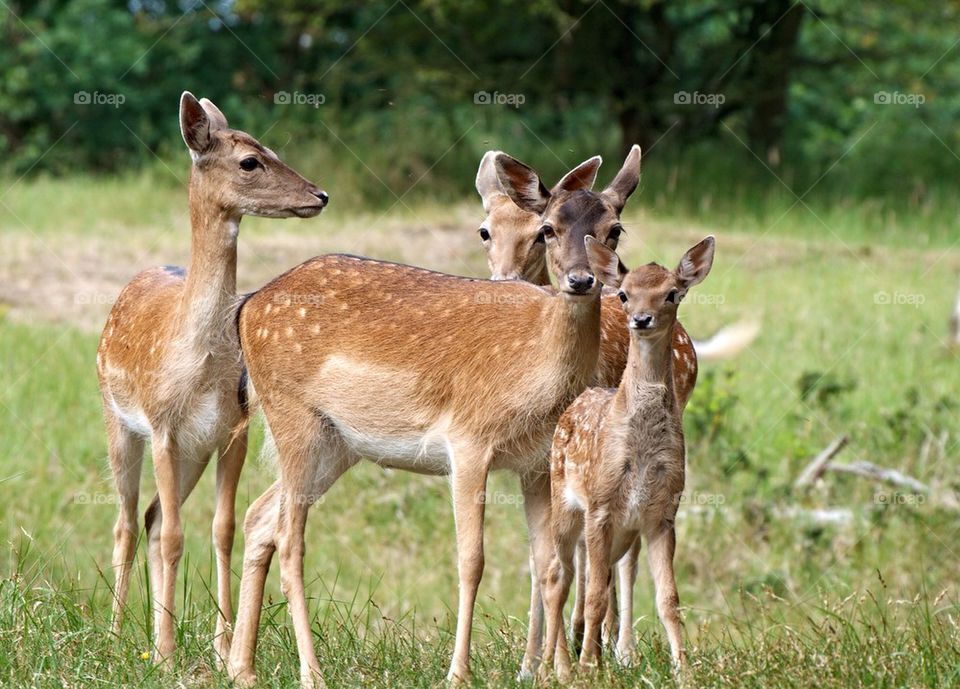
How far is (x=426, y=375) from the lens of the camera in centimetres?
562

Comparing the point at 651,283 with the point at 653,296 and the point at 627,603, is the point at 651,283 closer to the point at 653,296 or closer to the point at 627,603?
the point at 653,296

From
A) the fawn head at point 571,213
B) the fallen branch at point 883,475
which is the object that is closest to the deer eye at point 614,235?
the fawn head at point 571,213

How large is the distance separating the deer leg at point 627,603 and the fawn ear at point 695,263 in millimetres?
1101

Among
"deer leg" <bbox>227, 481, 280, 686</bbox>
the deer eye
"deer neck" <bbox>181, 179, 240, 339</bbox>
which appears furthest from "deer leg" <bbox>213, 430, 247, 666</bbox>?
the deer eye

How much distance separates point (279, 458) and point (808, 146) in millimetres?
20577

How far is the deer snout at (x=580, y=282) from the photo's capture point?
5070mm

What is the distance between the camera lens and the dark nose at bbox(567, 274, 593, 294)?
5070 millimetres

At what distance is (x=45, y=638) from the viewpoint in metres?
5.64

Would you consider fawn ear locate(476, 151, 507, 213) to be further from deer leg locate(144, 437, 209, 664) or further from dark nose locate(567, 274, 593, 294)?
dark nose locate(567, 274, 593, 294)

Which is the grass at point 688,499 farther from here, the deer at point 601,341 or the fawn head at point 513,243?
the fawn head at point 513,243

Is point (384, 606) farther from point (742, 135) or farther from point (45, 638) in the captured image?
point (742, 135)

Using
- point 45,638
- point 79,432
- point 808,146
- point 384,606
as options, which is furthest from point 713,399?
point 808,146

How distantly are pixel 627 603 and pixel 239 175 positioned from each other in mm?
2272

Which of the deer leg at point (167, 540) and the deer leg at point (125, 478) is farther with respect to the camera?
the deer leg at point (125, 478)
